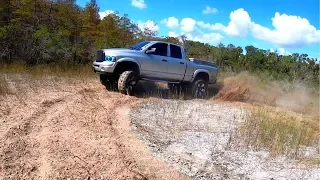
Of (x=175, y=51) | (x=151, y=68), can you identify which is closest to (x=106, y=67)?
(x=151, y=68)

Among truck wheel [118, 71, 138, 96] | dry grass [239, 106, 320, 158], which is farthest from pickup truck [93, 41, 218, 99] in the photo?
dry grass [239, 106, 320, 158]

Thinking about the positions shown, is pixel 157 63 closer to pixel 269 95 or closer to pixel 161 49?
pixel 161 49

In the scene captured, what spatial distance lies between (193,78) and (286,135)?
5715 mm

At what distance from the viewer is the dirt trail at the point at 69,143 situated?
4395 mm

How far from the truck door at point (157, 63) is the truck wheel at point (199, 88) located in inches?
56.7

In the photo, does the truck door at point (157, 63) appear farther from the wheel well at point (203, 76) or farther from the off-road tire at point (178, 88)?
the wheel well at point (203, 76)

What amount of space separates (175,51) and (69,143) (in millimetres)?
7247

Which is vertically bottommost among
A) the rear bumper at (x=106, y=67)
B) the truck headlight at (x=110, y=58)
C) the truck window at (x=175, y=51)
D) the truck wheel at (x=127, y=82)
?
the truck wheel at (x=127, y=82)

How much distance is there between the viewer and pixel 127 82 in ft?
34.0

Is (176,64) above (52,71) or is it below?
above

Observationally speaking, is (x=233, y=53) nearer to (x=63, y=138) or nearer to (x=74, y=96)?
(x=74, y=96)

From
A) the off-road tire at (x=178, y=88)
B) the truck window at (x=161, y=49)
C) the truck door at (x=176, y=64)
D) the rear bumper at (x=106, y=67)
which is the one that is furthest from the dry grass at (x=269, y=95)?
the rear bumper at (x=106, y=67)

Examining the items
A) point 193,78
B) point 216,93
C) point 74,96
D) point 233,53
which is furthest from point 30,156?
point 233,53

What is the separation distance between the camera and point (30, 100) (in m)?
7.99
